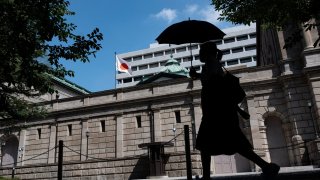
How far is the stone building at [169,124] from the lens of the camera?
21.9m

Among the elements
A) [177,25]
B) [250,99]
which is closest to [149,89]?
[250,99]

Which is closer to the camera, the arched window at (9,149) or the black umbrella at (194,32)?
the black umbrella at (194,32)

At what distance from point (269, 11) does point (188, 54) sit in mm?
73804

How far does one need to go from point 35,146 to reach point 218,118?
27.4 metres

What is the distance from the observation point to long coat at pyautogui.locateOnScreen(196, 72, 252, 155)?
5180mm

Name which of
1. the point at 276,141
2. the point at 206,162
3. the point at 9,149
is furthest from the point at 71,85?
the point at 206,162

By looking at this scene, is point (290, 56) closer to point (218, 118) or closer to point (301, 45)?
point (301, 45)

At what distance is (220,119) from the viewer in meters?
5.29

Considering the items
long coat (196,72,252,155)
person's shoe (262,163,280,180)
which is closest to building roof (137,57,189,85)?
long coat (196,72,252,155)

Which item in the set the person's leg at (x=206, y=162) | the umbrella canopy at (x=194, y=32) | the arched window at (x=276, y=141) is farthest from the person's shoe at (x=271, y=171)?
the arched window at (x=276, y=141)

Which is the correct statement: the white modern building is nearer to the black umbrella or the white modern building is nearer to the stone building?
the stone building

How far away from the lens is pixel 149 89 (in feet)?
90.1

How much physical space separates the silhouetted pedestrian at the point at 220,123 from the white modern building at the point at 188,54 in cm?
7129

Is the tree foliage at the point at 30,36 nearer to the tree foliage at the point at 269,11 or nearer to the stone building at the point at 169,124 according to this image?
the tree foliage at the point at 269,11
